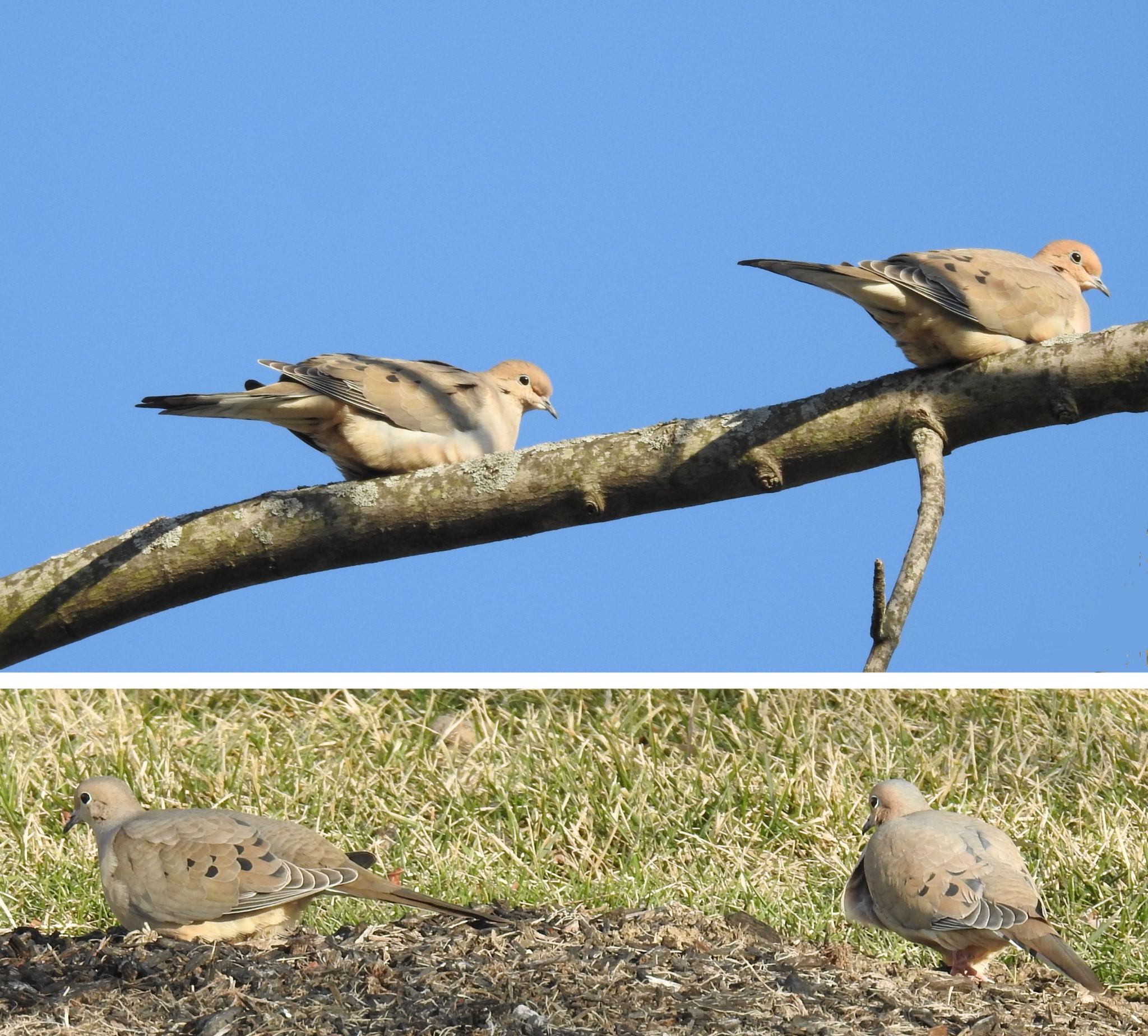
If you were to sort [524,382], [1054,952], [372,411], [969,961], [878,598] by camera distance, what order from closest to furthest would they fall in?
1. [878,598]
2. [1054,952]
3. [969,961]
4. [372,411]
5. [524,382]

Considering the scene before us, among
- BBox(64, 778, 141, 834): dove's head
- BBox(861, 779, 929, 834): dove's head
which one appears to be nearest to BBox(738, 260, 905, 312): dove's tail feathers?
BBox(861, 779, 929, 834): dove's head

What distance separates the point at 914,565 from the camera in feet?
9.04

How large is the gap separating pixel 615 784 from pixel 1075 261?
243 centimetres

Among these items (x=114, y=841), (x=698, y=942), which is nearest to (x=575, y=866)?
(x=698, y=942)

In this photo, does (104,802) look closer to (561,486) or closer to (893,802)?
(561,486)

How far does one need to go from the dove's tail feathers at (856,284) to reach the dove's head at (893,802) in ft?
5.54

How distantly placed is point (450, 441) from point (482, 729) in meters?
Result: 1.67

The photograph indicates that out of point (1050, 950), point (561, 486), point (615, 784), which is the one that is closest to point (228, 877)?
point (561, 486)

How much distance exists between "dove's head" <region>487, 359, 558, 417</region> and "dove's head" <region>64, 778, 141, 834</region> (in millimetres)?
2005

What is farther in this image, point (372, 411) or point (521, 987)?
point (372, 411)

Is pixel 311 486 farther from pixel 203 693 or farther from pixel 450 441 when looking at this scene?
pixel 203 693

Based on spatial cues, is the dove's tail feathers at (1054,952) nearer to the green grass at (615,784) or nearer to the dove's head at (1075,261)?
the green grass at (615,784)

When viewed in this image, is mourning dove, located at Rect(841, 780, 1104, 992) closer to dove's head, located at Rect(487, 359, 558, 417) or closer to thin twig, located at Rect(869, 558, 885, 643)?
thin twig, located at Rect(869, 558, 885, 643)

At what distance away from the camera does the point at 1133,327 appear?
311 cm
